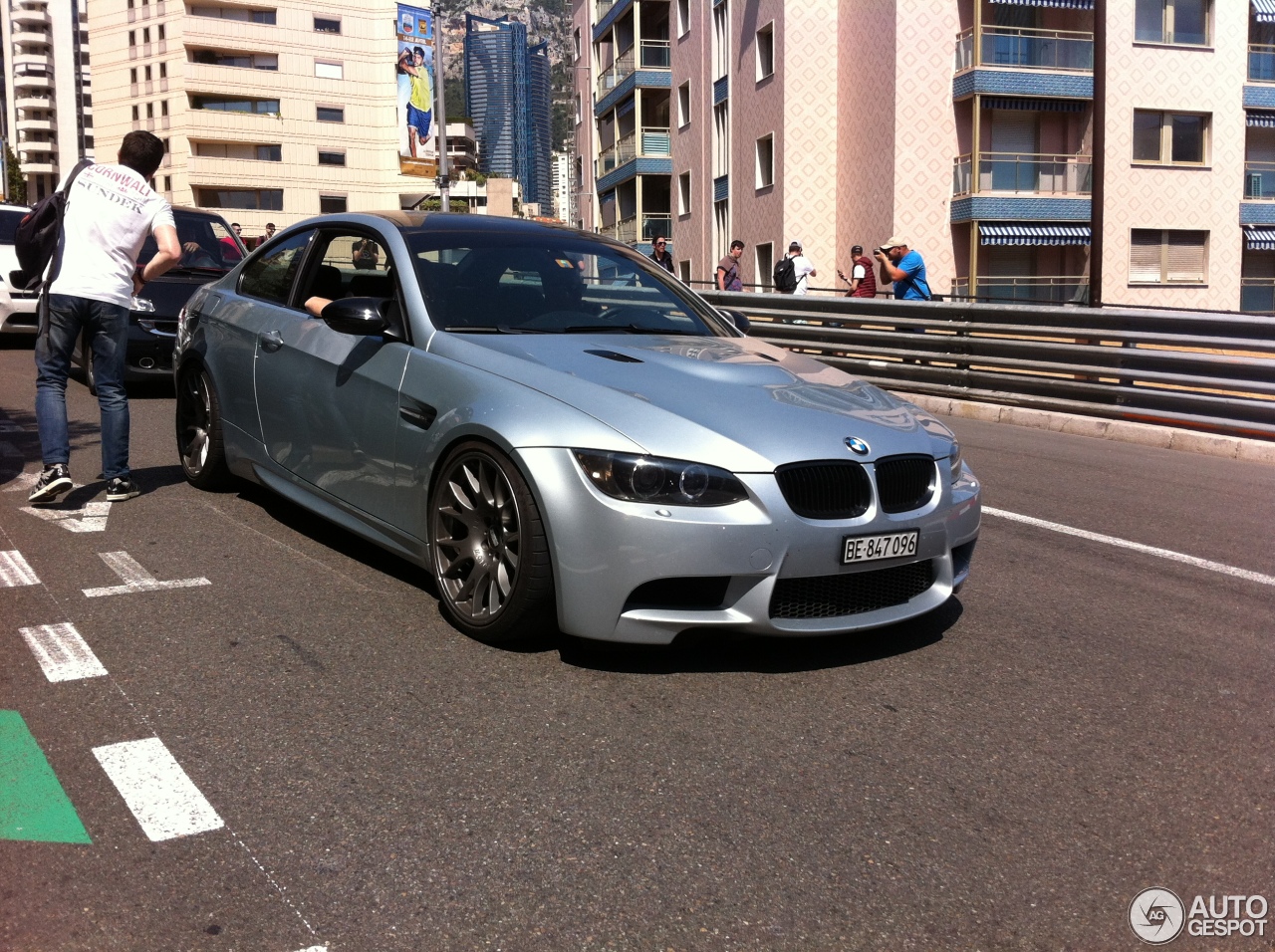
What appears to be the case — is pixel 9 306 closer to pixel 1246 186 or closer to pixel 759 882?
pixel 759 882

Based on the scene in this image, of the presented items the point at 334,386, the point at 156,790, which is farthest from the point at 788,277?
the point at 156,790

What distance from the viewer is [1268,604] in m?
5.02

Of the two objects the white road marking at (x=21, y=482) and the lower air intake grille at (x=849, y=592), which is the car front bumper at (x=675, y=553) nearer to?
the lower air intake grille at (x=849, y=592)

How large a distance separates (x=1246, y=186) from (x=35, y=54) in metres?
124

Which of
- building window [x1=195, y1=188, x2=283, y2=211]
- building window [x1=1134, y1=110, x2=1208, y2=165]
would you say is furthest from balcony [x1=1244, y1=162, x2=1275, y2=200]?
building window [x1=195, y1=188, x2=283, y2=211]

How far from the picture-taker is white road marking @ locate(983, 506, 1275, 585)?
5520 mm

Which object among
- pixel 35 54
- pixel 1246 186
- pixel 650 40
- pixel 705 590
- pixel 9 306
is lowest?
pixel 705 590

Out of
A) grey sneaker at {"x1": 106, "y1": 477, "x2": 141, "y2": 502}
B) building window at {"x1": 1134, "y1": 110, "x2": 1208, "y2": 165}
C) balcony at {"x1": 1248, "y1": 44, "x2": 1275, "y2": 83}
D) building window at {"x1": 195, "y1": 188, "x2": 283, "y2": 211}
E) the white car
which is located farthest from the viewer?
building window at {"x1": 195, "y1": 188, "x2": 283, "y2": 211}

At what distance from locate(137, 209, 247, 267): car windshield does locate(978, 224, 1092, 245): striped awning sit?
22401 mm

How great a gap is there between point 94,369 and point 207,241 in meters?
6.34

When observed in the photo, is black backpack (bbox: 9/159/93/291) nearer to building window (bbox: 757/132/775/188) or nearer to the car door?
the car door

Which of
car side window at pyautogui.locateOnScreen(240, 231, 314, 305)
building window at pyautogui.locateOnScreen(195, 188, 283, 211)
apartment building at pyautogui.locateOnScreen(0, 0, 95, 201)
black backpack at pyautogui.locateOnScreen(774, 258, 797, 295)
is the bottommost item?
car side window at pyautogui.locateOnScreen(240, 231, 314, 305)

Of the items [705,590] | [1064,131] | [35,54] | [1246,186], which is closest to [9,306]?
[705,590]

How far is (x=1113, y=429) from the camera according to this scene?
10820 mm
